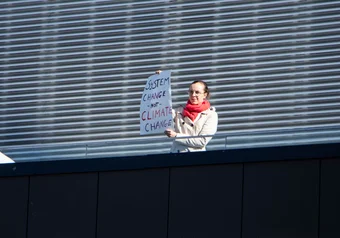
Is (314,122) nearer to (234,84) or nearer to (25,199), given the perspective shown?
(234,84)

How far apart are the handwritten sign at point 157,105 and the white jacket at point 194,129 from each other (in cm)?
15

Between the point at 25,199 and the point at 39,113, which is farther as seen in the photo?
the point at 39,113

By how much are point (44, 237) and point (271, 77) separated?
12.0ft

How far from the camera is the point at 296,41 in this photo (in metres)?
17.5

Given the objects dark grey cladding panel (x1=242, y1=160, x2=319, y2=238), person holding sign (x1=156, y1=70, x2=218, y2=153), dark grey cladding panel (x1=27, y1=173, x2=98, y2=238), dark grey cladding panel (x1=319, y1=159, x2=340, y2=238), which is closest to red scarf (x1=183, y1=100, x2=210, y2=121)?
person holding sign (x1=156, y1=70, x2=218, y2=153)

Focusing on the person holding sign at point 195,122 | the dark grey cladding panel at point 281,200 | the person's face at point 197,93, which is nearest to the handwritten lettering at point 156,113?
the person holding sign at point 195,122

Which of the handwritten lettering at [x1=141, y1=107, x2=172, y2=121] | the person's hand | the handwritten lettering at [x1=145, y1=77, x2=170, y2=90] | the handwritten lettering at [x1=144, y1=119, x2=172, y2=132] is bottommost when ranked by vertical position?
the person's hand

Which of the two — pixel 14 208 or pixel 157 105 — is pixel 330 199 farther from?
pixel 14 208

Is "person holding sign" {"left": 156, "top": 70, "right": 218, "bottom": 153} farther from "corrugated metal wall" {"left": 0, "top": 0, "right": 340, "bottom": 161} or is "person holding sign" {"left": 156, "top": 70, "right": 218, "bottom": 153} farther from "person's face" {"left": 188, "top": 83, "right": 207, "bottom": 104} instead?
"corrugated metal wall" {"left": 0, "top": 0, "right": 340, "bottom": 161}

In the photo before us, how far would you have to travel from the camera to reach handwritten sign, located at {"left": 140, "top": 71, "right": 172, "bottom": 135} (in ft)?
51.2

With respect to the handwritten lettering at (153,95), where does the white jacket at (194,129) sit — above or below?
below

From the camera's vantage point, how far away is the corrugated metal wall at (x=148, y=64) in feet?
57.0

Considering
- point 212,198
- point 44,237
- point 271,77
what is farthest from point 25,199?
point 271,77

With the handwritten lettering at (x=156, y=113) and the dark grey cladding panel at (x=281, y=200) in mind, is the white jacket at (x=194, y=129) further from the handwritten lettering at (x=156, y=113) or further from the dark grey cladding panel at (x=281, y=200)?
the dark grey cladding panel at (x=281, y=200)
